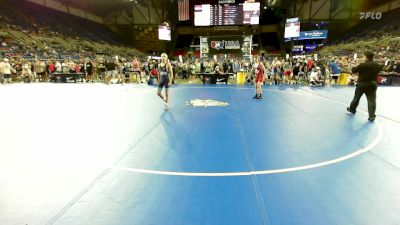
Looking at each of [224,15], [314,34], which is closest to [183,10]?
[224,15]

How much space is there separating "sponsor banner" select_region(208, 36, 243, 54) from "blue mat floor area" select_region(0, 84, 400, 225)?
21925 millimetres

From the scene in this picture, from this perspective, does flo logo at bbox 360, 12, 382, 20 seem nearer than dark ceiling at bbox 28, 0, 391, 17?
Yes

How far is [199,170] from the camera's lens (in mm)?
4402

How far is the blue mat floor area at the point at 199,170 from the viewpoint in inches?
127

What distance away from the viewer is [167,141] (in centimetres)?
592

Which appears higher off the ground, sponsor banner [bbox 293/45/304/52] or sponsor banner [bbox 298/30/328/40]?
sponsor banner [bbox 298/30/328/40]

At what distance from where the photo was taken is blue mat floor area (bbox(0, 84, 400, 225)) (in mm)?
3232

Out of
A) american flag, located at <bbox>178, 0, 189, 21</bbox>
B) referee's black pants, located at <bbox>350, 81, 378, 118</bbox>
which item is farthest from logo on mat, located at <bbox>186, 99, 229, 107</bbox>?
american flag, located at <bbox>178, 0, 189, 21</bbox>

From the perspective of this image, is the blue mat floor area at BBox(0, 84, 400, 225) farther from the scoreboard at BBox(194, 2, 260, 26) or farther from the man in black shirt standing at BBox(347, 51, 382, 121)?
the scoreboard at BBox(194, 2, 260, 26)

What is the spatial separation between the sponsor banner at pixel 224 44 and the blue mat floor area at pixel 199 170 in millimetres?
21925

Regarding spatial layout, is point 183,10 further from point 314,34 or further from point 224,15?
point 314,34

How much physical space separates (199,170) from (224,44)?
26493mm

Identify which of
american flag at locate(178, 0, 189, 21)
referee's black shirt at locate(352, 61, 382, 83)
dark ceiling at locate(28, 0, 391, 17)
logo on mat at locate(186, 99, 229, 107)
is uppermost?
dark ceiling at locate(28, 0, 391, 17)

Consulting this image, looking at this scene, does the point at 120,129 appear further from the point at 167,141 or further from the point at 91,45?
the point at 91,45
